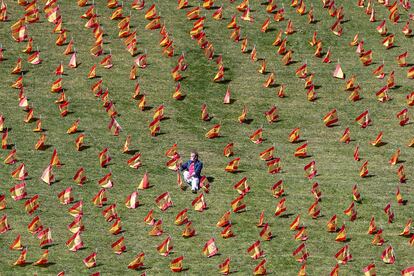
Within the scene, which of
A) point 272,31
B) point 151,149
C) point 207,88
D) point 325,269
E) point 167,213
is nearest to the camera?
point 325,269

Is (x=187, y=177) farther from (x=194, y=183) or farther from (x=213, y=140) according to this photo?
(x=213, y=140)

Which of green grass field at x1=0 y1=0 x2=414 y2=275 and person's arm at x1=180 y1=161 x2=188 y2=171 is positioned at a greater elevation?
person's arm at x1=180 y1=161 x2=188 y2=171

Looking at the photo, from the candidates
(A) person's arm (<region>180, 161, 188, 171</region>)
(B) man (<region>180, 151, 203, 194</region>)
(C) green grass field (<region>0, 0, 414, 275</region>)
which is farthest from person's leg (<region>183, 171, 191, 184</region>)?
(C) green grass field (<region>0, 0, 414, 275</region>)

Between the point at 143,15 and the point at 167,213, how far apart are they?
64.3 ft

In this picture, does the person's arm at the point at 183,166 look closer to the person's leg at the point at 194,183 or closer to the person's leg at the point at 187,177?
the person's leg at the point at 187,177

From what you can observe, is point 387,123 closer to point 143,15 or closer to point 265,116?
point 265,116

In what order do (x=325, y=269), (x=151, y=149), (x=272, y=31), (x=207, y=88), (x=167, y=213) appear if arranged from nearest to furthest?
(x=325, y=269) < (x=167, y=213) < (x=151, y=149) < (x=207, y=88) < (x=272, y=31)

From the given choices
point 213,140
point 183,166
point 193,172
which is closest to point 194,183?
point 193,172

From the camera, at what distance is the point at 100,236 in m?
52.2

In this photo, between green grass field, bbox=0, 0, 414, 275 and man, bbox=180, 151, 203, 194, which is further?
man, bbox=180, 151, 203, 194

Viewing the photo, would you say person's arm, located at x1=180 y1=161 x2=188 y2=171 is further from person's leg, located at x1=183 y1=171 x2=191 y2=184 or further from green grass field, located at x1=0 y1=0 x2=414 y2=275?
green grass field, located at x1=0 y1=0 x2=414 y2=275

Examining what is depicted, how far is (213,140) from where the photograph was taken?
6081cm

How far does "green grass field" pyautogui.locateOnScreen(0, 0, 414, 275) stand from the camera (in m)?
51.8

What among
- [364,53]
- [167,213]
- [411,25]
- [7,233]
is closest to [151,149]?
[167,213]
